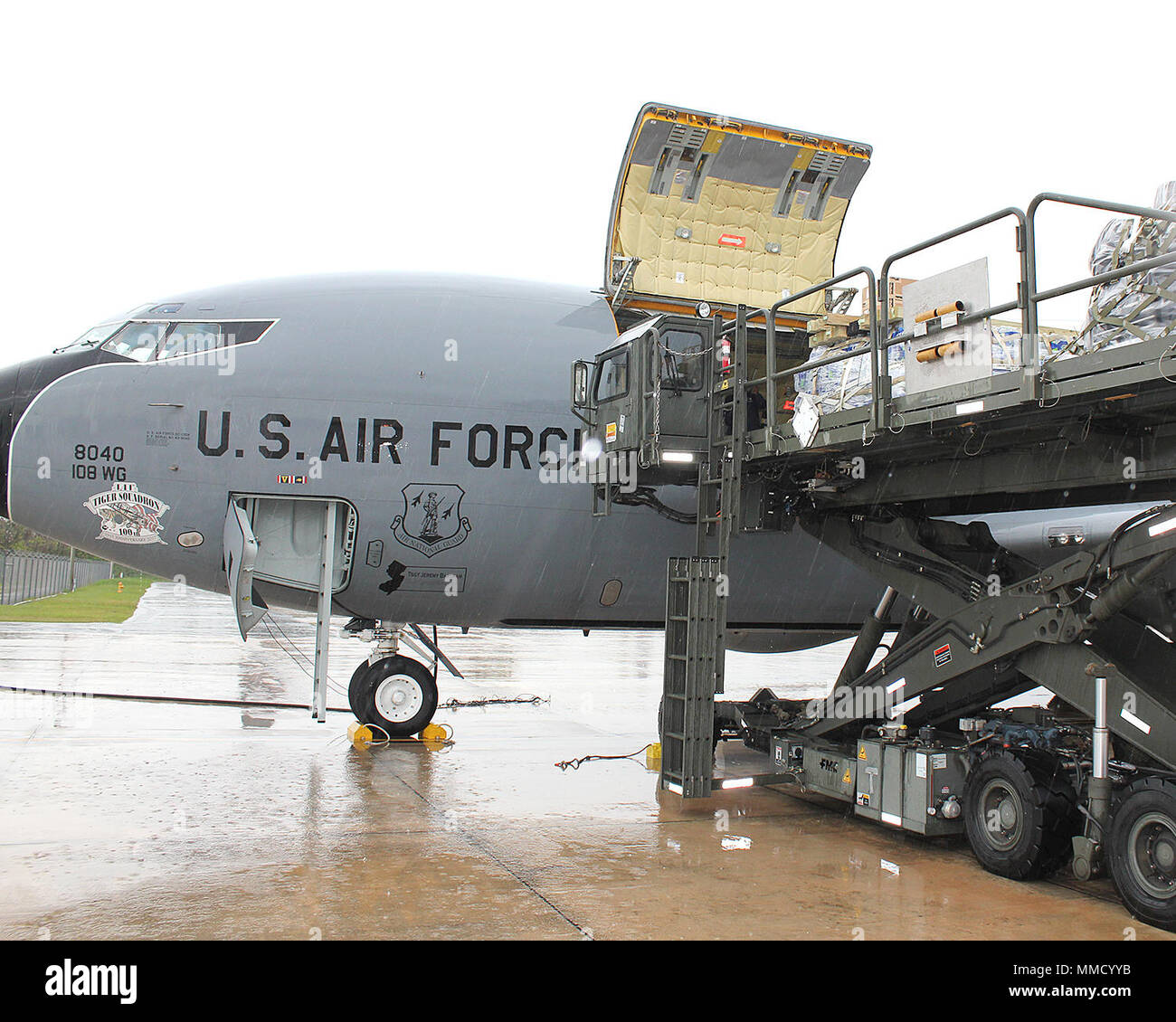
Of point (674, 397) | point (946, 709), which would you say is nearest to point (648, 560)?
point (674, 397)

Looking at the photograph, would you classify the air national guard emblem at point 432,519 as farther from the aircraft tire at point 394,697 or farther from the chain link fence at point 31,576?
the chain link fence at point 31,576

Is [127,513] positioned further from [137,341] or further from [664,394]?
[664,394]

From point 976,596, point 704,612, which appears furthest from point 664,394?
point 976,596

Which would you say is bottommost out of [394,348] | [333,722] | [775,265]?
[333,722]

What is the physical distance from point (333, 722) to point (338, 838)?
719 cm

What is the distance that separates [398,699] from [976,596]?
710 centimetres

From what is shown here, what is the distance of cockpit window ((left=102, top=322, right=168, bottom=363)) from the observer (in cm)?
1094

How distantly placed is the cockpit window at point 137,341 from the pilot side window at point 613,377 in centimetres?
494

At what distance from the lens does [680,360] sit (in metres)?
9.30

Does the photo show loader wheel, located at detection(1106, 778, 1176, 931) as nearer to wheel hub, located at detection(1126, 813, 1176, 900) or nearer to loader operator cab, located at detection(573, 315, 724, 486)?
wheel hub, located at detection(1126, 813, 1176, 900)

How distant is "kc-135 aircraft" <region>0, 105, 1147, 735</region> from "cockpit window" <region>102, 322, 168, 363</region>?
26 mm

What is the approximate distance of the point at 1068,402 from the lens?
6203 millimetres

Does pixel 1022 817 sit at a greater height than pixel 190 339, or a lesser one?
lesser

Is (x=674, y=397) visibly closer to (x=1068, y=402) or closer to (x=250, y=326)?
(x=1068, y=402)
